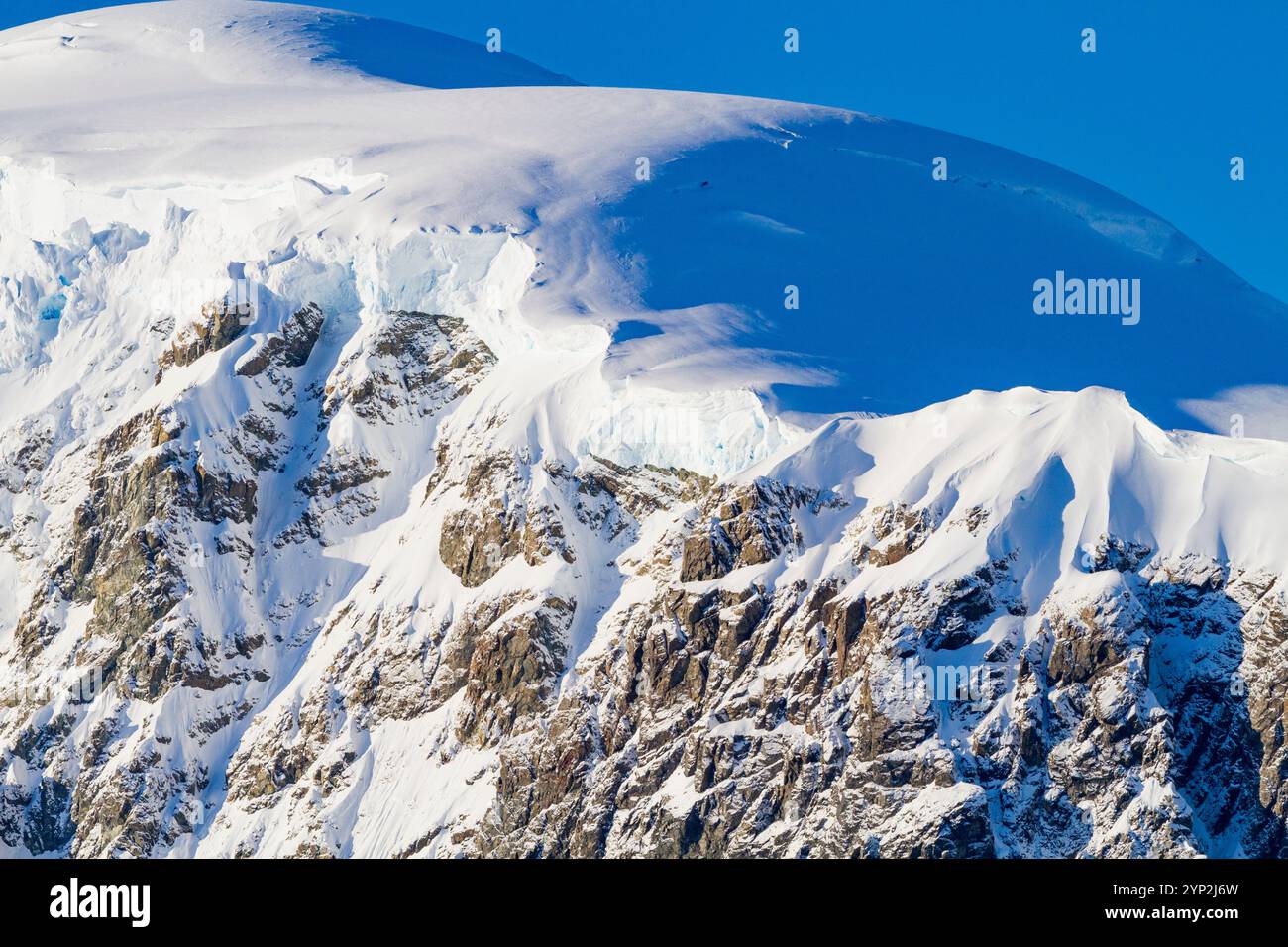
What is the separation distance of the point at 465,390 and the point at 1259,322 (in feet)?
190

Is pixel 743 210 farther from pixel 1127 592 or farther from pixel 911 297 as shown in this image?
pixel 1127 592

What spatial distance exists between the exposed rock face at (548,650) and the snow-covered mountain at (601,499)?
0.23m

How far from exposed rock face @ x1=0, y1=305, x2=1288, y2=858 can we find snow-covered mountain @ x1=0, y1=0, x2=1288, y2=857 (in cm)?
23

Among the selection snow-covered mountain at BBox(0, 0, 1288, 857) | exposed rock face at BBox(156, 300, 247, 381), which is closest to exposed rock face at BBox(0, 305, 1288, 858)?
snow-covered mountain at BBox(0, 0, 1288, 857)

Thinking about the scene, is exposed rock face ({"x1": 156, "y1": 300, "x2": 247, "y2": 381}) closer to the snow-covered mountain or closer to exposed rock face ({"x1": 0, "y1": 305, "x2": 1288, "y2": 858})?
the snow-covered mountain

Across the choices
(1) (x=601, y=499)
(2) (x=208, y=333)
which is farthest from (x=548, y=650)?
(2) (x=208, y=333)

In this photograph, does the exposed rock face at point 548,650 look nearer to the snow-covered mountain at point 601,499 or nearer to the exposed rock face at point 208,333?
the snow-covered mountain at point 601,499

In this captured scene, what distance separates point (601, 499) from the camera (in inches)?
5699

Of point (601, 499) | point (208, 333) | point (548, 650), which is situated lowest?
point (548, 650)

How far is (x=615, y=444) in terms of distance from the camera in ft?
472

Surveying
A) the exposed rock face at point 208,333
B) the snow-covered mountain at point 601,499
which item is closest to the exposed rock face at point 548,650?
the snow-covered mountain at point 601,499

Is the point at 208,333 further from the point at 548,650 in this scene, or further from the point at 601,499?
the point at 548,650

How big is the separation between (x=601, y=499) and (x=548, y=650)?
394 inches
